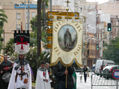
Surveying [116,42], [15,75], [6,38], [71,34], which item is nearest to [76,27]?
[71,34]

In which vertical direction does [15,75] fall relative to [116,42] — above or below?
above

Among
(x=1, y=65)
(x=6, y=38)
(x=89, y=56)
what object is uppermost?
(x=1, y=65)

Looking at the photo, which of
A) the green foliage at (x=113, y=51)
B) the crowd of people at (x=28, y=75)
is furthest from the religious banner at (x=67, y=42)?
the green foliage at (x=113, y=51)

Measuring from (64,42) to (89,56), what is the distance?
13494 cm

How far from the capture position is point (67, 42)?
12680mm

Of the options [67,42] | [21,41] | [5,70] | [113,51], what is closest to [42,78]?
[5,70]

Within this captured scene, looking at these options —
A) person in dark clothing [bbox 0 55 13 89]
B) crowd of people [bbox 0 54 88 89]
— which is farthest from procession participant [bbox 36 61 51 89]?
person in dark clothing [bbox 0 55 13 89]

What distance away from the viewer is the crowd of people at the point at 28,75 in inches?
475

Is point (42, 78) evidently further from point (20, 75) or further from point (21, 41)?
point (20, 75)

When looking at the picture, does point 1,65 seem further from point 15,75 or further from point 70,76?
point 70,76

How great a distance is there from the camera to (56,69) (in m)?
12.0

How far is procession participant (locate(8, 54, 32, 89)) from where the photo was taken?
14.9 m

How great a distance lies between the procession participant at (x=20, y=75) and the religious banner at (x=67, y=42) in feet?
7.85

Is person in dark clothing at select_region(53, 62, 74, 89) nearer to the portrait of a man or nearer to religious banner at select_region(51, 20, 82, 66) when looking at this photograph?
religious banner at select_region(51, 20, 82, 66)
